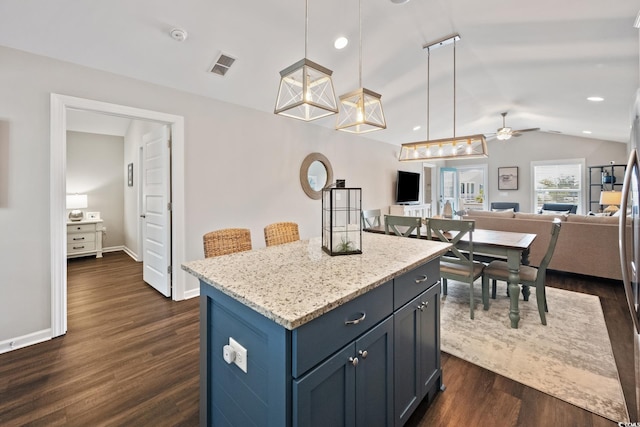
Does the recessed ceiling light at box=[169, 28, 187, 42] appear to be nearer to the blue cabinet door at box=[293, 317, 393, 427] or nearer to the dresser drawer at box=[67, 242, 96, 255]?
the blue cabinet door at box=[293, 317, 393, 427]

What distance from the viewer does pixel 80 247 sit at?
211 inches

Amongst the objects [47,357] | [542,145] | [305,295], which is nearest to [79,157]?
[47,357]

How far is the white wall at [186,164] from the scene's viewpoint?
2.31 m

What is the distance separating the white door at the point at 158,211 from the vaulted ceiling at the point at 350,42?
2.70 ft

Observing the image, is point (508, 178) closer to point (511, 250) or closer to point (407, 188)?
point (407, 188)

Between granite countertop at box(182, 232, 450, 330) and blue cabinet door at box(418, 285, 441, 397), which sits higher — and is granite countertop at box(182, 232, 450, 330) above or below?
above

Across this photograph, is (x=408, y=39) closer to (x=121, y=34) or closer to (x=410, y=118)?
(x=410, y=118)

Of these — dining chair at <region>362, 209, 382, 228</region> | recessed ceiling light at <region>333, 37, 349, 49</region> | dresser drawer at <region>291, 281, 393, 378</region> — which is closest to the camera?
dresser drawer at <region>291, 281, 393, 378</region>

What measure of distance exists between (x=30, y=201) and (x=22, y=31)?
1314 mm

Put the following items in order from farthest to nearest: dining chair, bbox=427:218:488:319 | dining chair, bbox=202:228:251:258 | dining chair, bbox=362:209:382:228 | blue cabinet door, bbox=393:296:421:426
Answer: dining chair, bbox=362:209:382:228 → dining chair, bbox=427:218:488:319 → dining chair, bbox=202:228:251:258 → blue cabinet door, bbox=393:296:421:426

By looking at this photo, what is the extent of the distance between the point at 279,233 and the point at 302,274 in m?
1.14

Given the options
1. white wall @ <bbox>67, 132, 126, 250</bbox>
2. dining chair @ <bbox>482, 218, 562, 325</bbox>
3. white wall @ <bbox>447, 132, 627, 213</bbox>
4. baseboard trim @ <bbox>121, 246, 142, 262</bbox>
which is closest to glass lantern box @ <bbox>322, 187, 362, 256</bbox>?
dining chair @ <bbox>482, 218, 562, 325</bbox>

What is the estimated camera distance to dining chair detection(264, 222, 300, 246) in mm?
2349

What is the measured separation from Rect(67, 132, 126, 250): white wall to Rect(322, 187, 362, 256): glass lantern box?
20.7 ft
